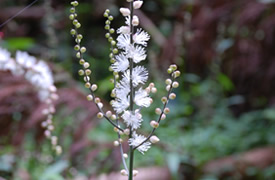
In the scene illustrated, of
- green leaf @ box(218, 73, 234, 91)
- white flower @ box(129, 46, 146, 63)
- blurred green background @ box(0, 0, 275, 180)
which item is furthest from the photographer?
green leaf @ box(218, 73, 234, 91)

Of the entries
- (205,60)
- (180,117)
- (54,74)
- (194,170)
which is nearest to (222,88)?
(205,60)

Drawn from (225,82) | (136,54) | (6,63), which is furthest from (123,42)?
(225,82)

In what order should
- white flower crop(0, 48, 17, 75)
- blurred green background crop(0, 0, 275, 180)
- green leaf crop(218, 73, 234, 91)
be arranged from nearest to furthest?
white flower crop(0, 48, 17, 75) → blurred green background crop(0, 0, 275, 180) → green leaf crop(218, 73, 234, 91)

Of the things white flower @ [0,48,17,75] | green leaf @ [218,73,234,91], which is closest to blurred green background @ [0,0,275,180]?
green leaf @ [218,73,234,91]

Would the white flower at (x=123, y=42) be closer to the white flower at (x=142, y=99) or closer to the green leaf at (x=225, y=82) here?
the white flower at (x=142, y=99)

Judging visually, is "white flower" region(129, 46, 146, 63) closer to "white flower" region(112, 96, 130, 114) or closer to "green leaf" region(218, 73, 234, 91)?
"white flower" region(112, 96, 130, 114)

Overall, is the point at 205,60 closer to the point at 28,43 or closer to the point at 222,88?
the point at 222,88

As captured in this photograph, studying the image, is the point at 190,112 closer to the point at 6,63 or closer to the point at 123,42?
the point at 6,63

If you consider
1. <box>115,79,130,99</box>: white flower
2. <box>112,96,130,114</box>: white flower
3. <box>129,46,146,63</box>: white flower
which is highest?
<box>129,46,146,63</box>: white flower
